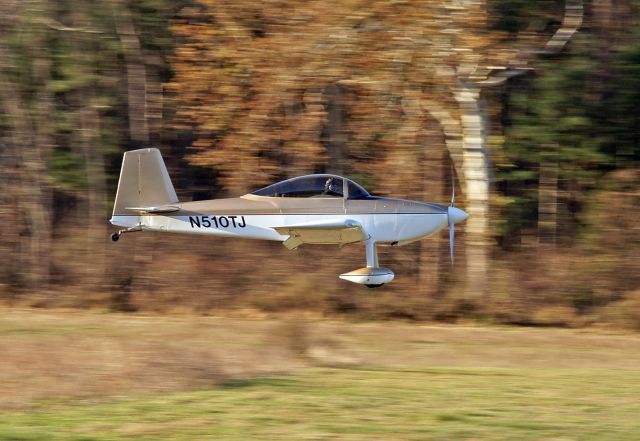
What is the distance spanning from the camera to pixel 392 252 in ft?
64.6

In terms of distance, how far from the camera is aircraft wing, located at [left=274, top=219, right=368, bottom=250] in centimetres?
1228

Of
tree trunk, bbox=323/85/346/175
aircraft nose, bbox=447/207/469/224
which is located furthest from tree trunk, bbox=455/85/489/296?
aircraft nose, bbox=447/207/469/224

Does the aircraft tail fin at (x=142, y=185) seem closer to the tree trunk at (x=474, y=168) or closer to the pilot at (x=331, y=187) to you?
the pilot at (x=331, y=187)

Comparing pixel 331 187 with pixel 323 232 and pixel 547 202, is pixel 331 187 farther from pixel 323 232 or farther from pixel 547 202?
pixel 547 202

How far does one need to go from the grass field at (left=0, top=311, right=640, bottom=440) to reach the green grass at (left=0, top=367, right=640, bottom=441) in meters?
0.02

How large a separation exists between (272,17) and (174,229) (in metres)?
5.45

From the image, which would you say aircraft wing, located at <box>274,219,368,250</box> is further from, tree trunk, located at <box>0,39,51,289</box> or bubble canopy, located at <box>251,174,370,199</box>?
tree trunk, located at <box>0,39,51,289</box>

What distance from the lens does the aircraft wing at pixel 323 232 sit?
1228cm

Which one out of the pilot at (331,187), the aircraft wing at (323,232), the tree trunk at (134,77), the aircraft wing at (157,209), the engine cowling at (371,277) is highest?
the tree trunk at (134,77)

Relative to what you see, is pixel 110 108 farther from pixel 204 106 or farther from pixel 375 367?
pixel 375 367

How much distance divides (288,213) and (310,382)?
1.86 m

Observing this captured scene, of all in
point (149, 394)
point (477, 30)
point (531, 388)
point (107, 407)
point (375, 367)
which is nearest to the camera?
point (107, 407)

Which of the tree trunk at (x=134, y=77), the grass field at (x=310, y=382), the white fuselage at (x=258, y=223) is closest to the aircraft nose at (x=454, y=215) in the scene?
the white fuselage at (x=258, y=223)

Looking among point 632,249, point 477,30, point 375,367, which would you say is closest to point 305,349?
point 375,367
